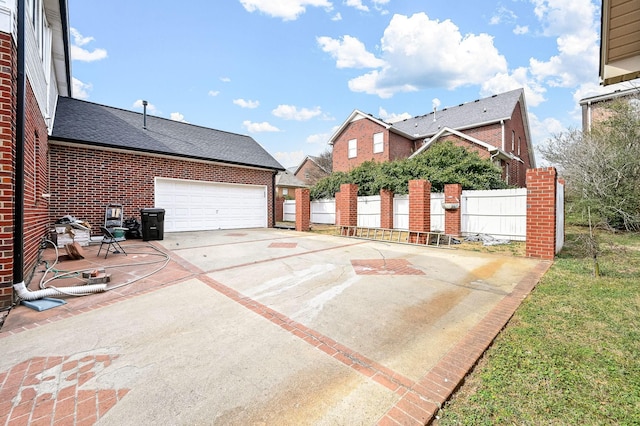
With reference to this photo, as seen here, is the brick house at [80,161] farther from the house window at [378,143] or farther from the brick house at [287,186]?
the brick house at [287,186]

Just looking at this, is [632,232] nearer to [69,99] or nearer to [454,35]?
[454,35]

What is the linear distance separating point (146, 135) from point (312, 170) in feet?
88.2

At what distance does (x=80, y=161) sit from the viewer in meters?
8.95

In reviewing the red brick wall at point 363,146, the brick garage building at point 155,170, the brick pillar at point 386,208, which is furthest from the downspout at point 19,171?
the red brick wall at point 363,146

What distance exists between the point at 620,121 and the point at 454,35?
8.02 m

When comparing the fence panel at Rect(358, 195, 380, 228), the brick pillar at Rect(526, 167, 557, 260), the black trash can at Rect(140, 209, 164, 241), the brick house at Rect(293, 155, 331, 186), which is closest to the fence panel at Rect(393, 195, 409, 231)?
the fence panel at Rect(358, 195, 380, 228)

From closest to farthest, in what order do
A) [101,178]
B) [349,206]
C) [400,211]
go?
[101,178] → [349,206] → [400,211]

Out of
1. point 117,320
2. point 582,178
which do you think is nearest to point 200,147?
point 117,320

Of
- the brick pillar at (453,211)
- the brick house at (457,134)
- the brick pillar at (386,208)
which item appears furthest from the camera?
the brick house at (457,134)

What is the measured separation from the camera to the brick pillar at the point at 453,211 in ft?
33.2

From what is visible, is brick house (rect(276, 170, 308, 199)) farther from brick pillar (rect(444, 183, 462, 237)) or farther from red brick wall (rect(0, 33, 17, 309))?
red brick wall (rect(0, 33, 17, 309))

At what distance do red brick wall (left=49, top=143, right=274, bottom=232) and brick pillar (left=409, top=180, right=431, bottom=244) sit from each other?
8.94 meters

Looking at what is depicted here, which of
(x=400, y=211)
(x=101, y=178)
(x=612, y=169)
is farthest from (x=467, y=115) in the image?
(x=101, y=178)

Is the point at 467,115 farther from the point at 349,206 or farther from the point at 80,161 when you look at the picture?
the point at 80,161
